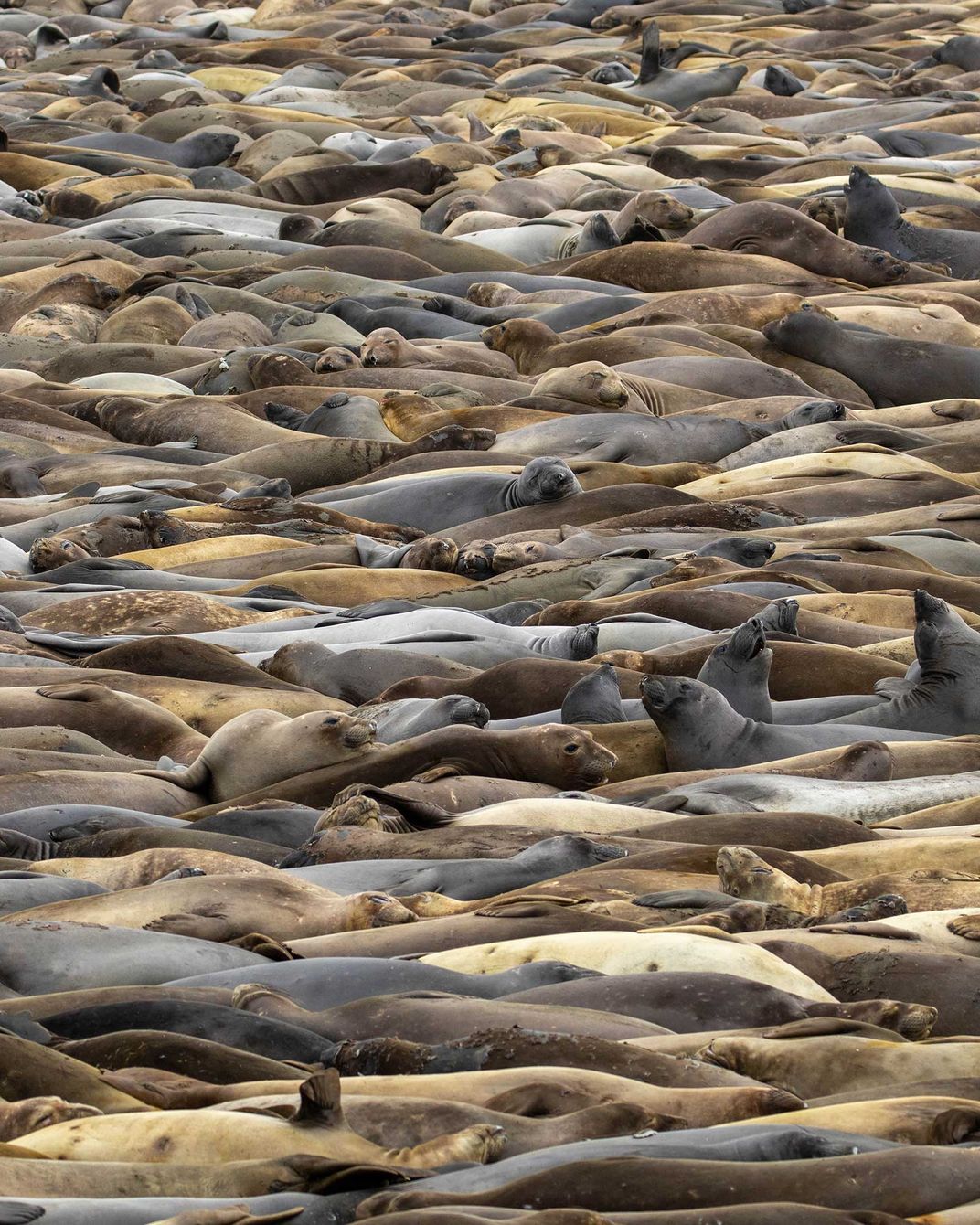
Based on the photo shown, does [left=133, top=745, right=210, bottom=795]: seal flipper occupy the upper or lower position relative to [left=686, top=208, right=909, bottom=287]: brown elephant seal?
upper

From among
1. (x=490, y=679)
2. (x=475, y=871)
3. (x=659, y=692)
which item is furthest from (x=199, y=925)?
(x=490, y=679)

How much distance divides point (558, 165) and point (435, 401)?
6.74 metres

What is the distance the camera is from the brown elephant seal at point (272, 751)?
6.03 m

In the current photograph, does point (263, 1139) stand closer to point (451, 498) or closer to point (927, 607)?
point (927, 607)

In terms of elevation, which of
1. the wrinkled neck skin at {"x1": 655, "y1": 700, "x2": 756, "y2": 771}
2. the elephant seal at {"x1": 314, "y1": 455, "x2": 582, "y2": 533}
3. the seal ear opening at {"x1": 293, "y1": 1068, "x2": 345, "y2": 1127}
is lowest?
the elephant seal at {"x1": 314, "y1": 455, "x2": 582, "y2": 533}

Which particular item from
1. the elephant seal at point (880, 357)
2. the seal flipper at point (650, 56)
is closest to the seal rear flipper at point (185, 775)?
the elephant seal at point (880, 357)

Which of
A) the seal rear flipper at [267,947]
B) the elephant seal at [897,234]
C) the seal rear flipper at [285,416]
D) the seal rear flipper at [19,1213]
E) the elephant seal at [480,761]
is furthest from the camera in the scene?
the elephant seal at [897,234]

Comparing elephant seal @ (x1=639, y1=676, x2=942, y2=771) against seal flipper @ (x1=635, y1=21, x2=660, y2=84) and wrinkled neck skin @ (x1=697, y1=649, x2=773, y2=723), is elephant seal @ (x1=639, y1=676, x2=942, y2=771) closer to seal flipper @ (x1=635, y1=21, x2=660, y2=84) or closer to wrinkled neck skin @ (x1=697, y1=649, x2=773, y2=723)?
wrinkled neck skin @ (x1=697, y1=649, x2=773, y2=723)

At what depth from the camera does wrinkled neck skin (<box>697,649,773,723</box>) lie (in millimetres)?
6270

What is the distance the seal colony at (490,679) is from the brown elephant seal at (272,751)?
0.05ft

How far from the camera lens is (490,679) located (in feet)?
21.6

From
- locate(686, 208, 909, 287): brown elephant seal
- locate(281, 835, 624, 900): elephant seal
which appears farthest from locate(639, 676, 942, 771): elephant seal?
locate(686, 208, 909, 287): brown elephant seal

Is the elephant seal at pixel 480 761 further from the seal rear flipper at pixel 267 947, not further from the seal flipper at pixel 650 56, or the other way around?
the seal flipper at pixel 650 56

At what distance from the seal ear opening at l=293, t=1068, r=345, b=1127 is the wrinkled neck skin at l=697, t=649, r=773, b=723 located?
3361 mm
